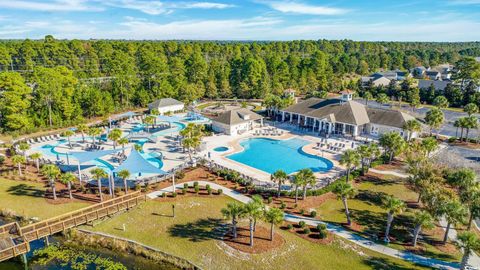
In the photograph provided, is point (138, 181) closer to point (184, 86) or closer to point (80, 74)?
point (184, 86)

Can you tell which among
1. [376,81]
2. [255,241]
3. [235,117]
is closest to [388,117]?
[235,117]

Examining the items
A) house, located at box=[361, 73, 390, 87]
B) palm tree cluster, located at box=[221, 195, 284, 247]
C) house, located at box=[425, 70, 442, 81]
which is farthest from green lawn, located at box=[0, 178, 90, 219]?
house, located at box=[425, 70, 442, 81]

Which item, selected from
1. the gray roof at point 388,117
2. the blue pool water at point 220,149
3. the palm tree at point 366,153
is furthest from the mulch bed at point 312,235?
the gray roof at point 388,117

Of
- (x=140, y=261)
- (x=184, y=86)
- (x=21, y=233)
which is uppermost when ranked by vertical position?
(x=184, y=86)

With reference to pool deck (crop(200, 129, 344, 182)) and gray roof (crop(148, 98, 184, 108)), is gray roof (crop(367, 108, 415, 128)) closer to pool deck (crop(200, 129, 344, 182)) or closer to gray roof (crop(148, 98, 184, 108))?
pool deck (crop(200, 129, 344, 182))

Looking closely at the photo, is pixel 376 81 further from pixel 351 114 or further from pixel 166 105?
pixel 166 105

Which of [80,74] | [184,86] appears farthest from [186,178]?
[80,74]

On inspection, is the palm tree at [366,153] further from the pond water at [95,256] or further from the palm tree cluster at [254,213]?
the pond water at [95,256]

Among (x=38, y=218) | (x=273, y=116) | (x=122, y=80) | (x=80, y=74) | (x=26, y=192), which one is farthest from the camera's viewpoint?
(x=80, y=74)
